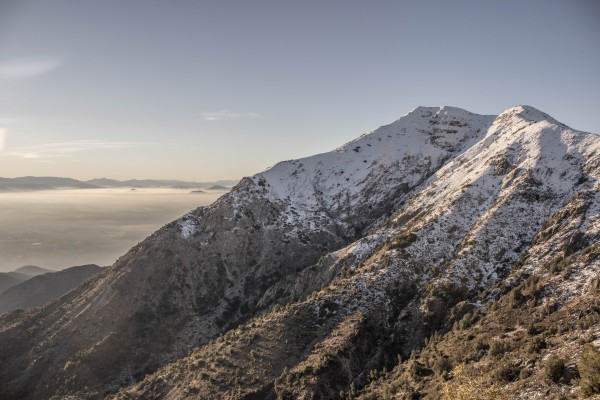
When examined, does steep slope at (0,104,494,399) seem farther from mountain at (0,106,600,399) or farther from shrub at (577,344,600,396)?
shrub at (577,344,600,396)

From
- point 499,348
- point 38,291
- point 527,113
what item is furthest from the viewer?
point 38,291

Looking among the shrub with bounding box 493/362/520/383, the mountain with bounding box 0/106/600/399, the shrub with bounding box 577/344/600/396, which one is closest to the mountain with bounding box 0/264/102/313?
the mountain with bounding box 0/106/600/399

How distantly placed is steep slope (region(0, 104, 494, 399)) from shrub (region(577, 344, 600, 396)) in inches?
2748

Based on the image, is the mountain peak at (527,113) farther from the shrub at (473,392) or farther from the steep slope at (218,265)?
the shrub at (473,392)

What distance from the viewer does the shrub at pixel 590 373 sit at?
80.0ft

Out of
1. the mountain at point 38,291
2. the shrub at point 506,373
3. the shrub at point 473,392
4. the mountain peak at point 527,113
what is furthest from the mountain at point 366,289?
the mountain at point 38,291

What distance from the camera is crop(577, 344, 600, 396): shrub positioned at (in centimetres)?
2439

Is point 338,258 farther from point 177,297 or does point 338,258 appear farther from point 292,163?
point 292,163

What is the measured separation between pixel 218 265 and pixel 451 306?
2817 inches

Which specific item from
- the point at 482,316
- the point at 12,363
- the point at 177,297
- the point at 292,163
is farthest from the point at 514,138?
the point at 12,363

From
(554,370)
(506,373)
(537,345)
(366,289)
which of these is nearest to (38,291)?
(366,289)

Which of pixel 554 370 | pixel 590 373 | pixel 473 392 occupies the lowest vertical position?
pixel 473 392

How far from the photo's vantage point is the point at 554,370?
29453mm

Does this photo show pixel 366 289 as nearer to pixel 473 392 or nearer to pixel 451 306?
pixel 451 306
